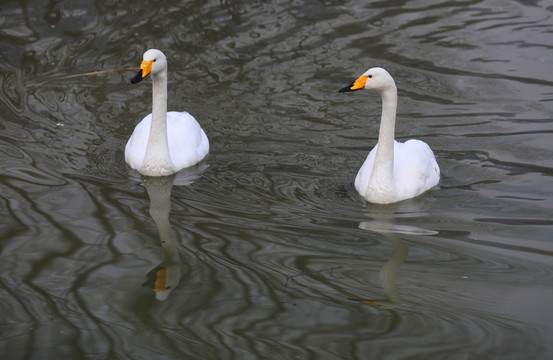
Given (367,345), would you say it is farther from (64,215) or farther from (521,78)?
(521,78)

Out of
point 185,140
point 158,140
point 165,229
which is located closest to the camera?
point 165,229

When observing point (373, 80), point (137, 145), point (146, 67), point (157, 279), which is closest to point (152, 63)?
point (146, 67)

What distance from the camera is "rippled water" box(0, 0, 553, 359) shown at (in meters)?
5.85

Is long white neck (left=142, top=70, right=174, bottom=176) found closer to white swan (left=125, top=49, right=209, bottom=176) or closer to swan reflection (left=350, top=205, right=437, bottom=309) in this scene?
white swan (left=125, top=49, right=209, bottom=176)

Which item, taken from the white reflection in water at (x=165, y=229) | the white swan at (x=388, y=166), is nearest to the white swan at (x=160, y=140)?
the white reflection in water at (x=165, y=229)

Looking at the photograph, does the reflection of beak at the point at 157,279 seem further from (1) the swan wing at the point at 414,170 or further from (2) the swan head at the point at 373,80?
(1) the swan wing at the point at 414,170

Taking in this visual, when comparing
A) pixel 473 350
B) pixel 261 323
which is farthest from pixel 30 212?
pixel 473 350

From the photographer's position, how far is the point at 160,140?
933 cm

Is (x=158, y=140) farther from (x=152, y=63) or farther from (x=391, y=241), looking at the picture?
(x=391, y=241)

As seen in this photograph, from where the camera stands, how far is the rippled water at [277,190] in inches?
230

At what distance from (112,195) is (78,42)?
5.72m

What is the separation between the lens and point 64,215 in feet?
25.1

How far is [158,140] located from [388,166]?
2524mm

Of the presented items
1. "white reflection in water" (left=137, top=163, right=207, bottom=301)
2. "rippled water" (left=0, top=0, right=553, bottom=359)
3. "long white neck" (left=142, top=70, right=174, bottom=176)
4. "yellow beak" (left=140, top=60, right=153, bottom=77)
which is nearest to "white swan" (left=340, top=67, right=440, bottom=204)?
"rippled water" (left=0, top=0, right=553, bottom=359)
